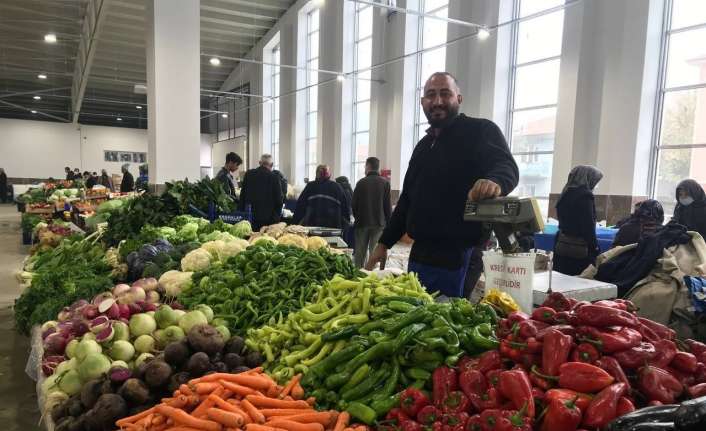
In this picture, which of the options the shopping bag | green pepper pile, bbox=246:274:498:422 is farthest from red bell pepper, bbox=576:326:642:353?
the shopping bag

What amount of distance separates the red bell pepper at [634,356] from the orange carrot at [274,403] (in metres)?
1.12

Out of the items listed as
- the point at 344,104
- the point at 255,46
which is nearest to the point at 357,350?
the point at 344,104

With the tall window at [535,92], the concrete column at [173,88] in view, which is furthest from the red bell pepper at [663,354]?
the tall window at [535,92]

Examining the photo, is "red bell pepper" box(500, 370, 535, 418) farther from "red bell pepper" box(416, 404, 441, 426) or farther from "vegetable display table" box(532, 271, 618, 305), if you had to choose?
"vegetable display table" box(532, 271, 618, 305)

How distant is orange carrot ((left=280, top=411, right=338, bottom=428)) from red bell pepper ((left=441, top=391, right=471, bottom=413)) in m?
0.43

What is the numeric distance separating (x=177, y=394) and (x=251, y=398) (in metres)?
0.34

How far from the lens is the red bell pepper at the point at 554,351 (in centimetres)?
155

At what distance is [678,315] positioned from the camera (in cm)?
372

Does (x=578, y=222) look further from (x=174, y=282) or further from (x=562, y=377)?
(x=174, y=282)

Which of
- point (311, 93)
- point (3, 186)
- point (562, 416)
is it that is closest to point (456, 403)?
point (562, 416)

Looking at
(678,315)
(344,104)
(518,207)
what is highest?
(344,104)

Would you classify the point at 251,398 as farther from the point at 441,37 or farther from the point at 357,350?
the point at 441,37

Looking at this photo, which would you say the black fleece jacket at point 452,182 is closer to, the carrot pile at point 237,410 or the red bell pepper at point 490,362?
the red bell pepper at point 490,362

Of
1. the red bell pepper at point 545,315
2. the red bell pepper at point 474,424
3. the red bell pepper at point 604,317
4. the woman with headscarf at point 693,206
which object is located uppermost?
the woman with headscarf at point 693,206
